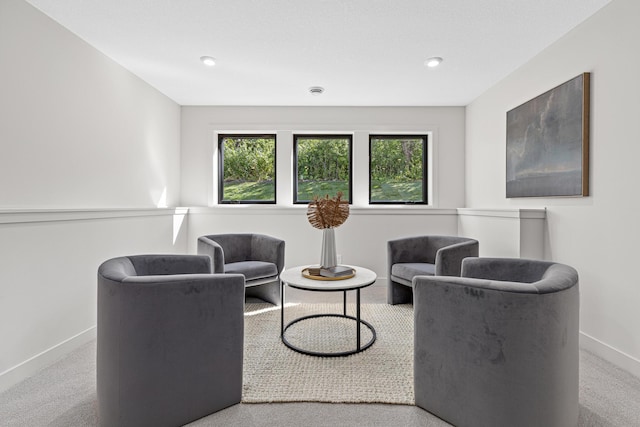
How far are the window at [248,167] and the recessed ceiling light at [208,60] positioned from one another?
1521 millimetres

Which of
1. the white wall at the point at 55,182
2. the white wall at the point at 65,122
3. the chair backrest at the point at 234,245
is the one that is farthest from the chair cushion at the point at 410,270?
the white wall at the point at 65,122

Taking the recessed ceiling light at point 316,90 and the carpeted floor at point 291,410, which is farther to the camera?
the recessed ceiling light at point 316,90

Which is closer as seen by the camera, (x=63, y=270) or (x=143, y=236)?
(x=63, y=270)

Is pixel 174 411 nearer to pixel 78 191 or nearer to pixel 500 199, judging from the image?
pixel 78 191

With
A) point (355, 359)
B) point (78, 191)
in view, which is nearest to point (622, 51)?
point (355, 359)

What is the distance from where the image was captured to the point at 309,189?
4.49m

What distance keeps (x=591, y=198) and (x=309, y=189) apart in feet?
9.90

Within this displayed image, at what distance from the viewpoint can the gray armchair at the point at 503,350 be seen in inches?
A: 52.9

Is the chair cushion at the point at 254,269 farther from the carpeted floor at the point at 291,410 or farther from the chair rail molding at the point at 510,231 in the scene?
the chair rail molding at the point at 510,231

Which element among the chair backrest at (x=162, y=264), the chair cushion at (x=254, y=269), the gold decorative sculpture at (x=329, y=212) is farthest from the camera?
the chair cushion at (x=254, y=269)

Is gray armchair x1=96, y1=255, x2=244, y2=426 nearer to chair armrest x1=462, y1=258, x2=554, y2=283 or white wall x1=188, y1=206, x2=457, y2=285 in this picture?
chair armrest x1=462, y1=258, x2=554, y2=283

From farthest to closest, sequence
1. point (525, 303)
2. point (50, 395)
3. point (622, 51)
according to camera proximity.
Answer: point (622, 51) < point (50, 395) < point (525, 303)

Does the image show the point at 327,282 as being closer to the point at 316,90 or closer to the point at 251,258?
the point at 251,258

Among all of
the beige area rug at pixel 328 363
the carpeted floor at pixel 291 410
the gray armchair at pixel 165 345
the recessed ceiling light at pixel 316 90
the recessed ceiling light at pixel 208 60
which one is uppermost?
the recessed ceiling light at pixel 316 90
